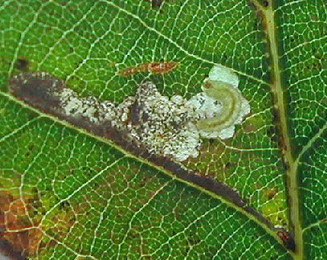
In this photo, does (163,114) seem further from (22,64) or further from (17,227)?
(17,227)

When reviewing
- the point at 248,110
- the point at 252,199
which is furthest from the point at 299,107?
the point at 252,199

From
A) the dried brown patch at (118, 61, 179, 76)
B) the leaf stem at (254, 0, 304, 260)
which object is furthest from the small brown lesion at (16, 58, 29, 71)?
the leaf stem at (254, 0, 304, 260)

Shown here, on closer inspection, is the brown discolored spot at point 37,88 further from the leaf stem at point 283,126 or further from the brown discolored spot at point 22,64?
the leaf stem at point 283,126

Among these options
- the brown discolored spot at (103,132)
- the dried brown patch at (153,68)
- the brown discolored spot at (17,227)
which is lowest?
the brown discolored spot at (17,227)

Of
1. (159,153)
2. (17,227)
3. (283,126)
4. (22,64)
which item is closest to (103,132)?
(159,153)

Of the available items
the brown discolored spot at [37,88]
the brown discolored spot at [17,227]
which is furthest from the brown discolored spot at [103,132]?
the brown discolored spot at [17,227]

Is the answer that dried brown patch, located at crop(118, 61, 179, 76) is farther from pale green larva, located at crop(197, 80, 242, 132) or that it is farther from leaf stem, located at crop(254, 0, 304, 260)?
leaf stem, located at crop(254, 0, 304, 260)
